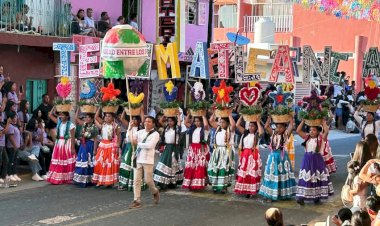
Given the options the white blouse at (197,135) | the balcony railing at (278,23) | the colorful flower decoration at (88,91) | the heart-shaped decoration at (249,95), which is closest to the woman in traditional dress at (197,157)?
the white blouse at (197,135)

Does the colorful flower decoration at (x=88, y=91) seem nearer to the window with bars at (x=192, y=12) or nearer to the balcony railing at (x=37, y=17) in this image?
the balcony railing at (x=37, y=17)

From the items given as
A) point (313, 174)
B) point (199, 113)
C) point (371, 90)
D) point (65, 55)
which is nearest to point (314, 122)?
point (313, 174)

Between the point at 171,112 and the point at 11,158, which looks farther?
the point at 11,158

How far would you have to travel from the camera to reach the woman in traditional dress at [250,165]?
42.3 feet

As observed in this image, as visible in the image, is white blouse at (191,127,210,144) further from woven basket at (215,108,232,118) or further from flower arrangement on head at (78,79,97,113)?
flower arrangement on head at (78,79,97,113)

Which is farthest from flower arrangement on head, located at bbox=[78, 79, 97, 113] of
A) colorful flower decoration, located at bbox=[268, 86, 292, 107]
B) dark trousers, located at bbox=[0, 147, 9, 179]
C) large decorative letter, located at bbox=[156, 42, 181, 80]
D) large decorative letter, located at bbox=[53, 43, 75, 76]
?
colorful flower decoration, located at bbox=[268, 86, 292, 107]

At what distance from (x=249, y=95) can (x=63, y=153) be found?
3993mm

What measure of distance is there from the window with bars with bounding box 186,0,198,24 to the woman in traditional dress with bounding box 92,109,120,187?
43.2 ft

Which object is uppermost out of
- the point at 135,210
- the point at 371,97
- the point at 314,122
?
the point at 371,97

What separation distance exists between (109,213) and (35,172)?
3969mm

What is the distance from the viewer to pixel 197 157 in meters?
13.7

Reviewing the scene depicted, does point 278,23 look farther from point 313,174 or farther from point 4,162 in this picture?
point 313,174

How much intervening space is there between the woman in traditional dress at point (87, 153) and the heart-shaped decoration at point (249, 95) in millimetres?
3028

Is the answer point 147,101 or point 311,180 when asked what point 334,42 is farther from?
point 311,180
